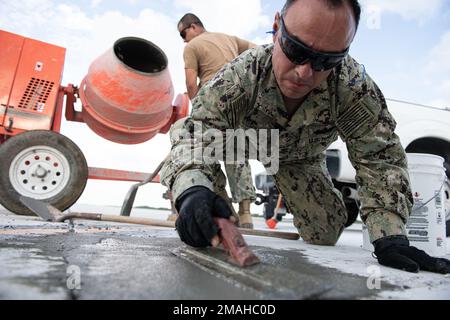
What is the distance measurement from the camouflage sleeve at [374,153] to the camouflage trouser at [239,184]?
1236 mm

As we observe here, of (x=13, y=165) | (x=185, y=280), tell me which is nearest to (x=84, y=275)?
(x=185, y=280)

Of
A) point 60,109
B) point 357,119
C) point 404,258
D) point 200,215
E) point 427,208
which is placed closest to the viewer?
point 200,215

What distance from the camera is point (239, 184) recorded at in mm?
2654

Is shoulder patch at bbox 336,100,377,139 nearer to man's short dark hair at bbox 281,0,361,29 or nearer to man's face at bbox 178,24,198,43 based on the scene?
man's short dark hair at bbox 281,0,361,29

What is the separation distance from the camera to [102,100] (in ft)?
9.83

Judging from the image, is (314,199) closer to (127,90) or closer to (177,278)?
(177,278)

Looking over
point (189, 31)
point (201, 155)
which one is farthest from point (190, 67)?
point (201, 155)

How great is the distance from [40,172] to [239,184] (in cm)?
152

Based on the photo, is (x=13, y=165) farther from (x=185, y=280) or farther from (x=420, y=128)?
(x=420, y=128)

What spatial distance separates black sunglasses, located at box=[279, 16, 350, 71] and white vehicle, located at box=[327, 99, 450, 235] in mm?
1717

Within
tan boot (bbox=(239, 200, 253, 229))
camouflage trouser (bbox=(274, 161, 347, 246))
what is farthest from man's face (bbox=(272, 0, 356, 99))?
tan boot (bbox=(239, 200, 253, 229))

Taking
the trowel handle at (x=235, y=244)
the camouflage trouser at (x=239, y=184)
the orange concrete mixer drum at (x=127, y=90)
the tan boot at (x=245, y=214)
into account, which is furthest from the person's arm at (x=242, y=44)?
the trowel handle at (x=235, y=244)

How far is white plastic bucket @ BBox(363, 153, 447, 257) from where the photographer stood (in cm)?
172

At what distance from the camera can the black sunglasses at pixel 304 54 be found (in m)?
1.15
